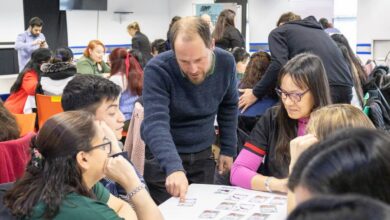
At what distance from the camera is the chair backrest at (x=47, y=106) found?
4.48 metres

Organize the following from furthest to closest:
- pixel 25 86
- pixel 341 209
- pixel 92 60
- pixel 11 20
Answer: pixel 11 20 < pixel 92 60 < pixel 25 86 < pixel 341 209

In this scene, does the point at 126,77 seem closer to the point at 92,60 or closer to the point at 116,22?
the point at 92,60

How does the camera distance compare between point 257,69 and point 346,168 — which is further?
point 257,69

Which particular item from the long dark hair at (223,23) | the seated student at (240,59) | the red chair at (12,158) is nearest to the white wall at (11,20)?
the long dark hair at (223,23)

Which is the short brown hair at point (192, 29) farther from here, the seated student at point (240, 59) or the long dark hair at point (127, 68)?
the seated student at point (240, 59)

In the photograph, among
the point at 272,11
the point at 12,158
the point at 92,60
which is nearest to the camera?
the point at 12,158

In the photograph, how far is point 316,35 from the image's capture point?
340 centimetres

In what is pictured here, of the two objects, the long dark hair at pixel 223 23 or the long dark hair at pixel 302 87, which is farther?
the long dark hair at pixel 223 23

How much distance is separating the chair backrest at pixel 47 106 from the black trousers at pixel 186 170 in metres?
2.26

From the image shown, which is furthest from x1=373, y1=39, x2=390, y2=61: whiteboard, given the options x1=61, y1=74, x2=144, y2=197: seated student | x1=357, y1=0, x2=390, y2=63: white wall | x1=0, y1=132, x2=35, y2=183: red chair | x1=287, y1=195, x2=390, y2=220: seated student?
x1=287, y1=195, x2=390, y2=220: seated student

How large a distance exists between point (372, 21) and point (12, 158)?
7.94 m

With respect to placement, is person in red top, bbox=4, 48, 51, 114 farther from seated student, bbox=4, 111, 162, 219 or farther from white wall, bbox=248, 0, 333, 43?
white wall, bbox=248, 0, 333, 43

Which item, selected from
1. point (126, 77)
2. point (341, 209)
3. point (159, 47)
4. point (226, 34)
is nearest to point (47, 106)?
point (126, 77)

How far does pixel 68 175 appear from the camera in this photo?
153 centimetres
